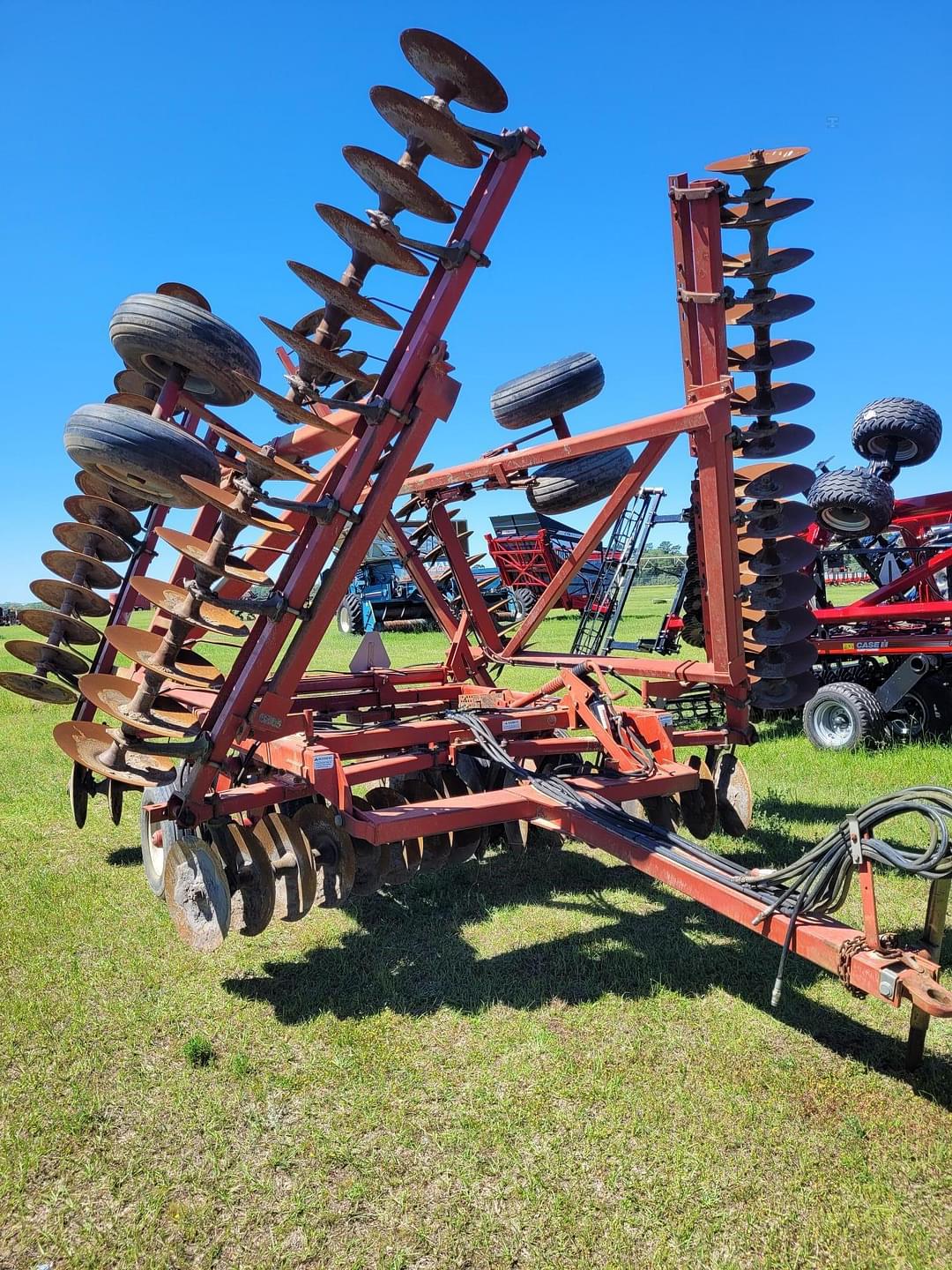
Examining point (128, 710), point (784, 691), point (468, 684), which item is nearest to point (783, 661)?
point (784, 691)

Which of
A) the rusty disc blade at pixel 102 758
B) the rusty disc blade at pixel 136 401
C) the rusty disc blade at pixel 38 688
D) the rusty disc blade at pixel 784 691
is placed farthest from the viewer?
the rusty disc blade at pixel 784 691

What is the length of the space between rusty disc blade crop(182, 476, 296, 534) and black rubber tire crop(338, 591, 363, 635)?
22.2m

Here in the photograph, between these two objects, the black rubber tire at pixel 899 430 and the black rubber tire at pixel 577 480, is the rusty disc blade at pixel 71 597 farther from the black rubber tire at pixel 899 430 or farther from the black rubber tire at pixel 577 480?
the black rubber tire at pixel 899 430

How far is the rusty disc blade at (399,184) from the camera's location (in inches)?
128

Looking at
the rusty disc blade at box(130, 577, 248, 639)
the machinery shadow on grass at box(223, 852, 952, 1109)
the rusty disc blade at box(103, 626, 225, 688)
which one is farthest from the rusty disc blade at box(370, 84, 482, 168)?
the machinery shadow on grass at box(223, 852, 952, 1109)

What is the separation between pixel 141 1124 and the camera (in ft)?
9.27

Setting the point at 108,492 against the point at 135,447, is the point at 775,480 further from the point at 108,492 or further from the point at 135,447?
the point at 108,492

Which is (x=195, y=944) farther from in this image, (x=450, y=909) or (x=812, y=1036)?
(x=812, y=1036)

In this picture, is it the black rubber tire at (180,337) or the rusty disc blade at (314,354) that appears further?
the black rubber tire at (180,337)

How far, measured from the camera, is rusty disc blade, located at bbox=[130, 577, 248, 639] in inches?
137

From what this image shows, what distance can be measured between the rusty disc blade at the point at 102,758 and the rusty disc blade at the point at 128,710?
0.45 feet

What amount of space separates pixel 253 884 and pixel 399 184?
2953 mm

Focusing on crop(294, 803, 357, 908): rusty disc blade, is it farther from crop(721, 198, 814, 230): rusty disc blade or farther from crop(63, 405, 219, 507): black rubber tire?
crop(721, 198, 814, 230): rusty disc blade

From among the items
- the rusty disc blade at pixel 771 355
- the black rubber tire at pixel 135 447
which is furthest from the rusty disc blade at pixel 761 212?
the black rubber tire at pixel 135 447
